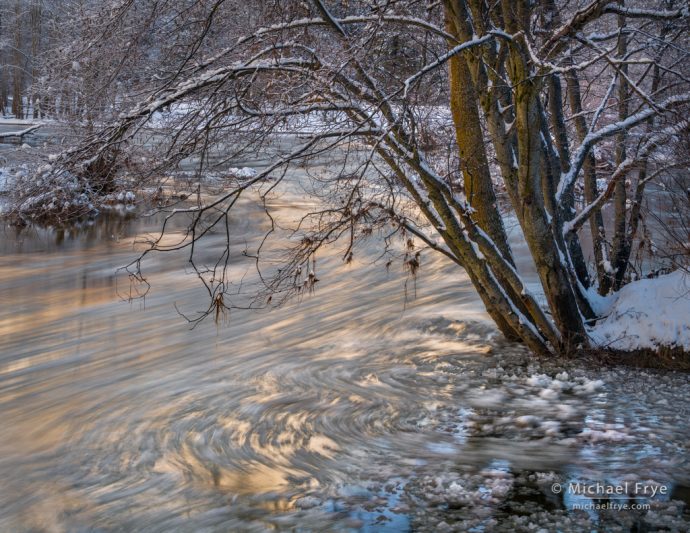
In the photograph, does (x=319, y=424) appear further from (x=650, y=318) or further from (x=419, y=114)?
(x=650, y=318)

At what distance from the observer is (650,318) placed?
8180 mm

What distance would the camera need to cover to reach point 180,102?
269 inches

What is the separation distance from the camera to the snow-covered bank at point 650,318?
7.99 m

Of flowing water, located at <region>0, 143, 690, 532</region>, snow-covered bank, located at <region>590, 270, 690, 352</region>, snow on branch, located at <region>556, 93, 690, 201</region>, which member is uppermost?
snow on branch, located at <region>556, 93, 690, 201</region>

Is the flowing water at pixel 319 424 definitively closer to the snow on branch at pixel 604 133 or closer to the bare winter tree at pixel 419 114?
the bare winter tree at pixel 419 114

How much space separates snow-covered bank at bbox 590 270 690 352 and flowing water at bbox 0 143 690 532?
0.44 metres

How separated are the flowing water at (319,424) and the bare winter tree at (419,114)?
1095 millimetres

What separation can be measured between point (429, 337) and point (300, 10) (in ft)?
13.8

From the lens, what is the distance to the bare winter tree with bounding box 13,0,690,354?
6.49 metres

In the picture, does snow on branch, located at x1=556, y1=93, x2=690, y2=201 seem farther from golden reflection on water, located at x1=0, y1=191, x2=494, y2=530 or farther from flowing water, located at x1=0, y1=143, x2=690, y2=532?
golden reflection on water, located at x1=0, y1=191, x2=494, y2=530

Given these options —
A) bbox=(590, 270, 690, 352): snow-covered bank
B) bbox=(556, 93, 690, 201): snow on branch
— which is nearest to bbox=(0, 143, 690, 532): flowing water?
bbox=(590, 270, 690, 352): snow-covered bank

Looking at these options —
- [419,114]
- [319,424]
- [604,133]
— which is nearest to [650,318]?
[604,133]

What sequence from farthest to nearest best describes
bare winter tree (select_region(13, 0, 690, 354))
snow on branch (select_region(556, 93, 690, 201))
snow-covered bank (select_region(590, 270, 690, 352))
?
snow-covered bank (select_region(590, 270, 690, 352)) < snow on branch (select_region(556, 93, 690, 201)) < bare winter tree (select_region(13, 0, 690, 354))

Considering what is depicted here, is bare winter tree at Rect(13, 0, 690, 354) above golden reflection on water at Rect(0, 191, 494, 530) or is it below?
above
